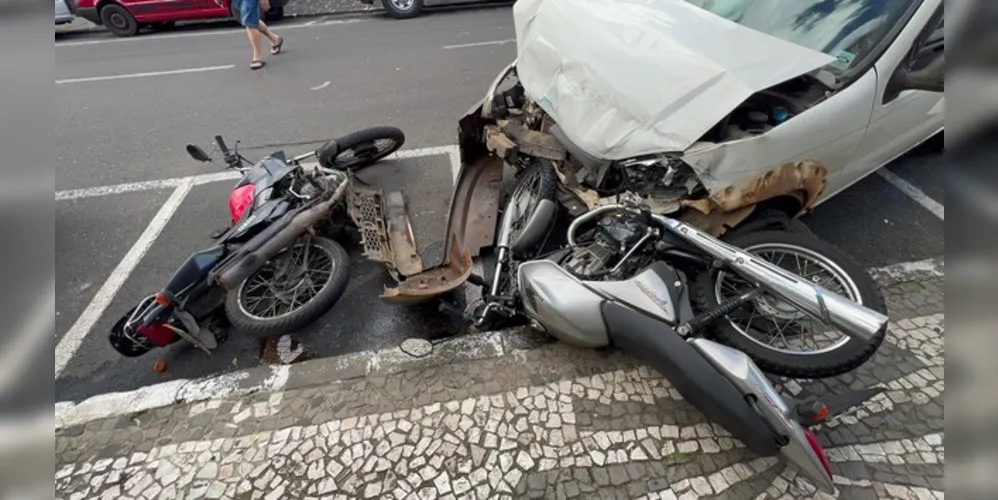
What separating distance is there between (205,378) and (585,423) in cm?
194

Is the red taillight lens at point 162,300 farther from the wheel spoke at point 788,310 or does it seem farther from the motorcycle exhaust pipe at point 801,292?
the wheel spoke at point 788,310

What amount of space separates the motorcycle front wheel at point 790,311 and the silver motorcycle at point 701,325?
150 millimetres

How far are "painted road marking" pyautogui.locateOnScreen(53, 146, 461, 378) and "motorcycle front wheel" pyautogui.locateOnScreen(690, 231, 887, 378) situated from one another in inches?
108

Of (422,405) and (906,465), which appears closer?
(906,465)

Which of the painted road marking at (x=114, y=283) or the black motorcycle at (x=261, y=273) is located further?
the painted road marking at (x=114, y=283)

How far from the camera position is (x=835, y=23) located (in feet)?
9.55

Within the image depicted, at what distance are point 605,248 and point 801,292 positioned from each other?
90cm

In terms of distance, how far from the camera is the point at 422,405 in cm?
238

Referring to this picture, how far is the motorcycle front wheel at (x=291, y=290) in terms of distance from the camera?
2836 millimetres

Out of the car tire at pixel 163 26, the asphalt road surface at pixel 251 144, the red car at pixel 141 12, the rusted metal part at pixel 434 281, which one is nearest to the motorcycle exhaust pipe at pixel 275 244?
the asphalt road surface at pixel 251 144

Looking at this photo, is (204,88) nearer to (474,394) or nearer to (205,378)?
(205,378)

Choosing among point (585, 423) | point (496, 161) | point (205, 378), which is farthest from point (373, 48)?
point (585, 423)

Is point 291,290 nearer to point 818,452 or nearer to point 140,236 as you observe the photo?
point 140,236

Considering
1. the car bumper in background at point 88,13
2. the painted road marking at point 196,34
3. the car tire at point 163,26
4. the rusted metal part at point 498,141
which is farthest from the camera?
the car tire at point 163,26
